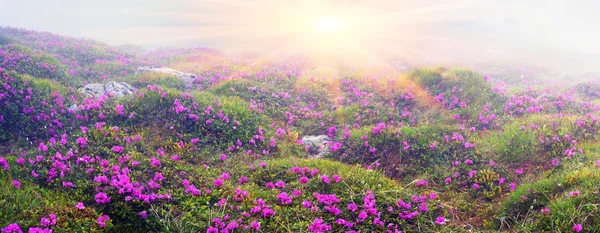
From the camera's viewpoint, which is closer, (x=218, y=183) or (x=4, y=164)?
(x=4, y=164)

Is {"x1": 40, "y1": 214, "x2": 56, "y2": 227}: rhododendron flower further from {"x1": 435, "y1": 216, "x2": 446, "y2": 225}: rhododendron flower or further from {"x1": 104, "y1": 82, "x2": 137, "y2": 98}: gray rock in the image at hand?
{"x1": 104, "y1": 82, "x2": 137, "y2": 98}: gray rock

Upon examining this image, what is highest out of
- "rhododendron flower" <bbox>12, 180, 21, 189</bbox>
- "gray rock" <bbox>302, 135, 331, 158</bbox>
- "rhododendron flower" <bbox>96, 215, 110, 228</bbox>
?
"rhododendron flower" <bbox>12, 180, 21, 189</bbox>

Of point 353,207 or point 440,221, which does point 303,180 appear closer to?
point 353,207

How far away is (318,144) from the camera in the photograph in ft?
32.4

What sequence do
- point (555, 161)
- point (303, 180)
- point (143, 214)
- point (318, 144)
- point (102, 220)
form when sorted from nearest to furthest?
point (102, 220), point (143, 214), point (303, 180), point (555, 161), point (318, 144)

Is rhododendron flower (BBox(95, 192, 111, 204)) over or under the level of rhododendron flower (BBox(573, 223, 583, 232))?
over

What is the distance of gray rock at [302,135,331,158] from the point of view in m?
9.28

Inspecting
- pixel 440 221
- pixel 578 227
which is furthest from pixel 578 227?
pixel 440 221

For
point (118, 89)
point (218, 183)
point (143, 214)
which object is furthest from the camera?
point (118, 89)

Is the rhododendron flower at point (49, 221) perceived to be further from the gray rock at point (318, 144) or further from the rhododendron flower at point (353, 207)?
the gray rock at point (318, 144)

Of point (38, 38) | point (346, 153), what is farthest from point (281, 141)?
point (38, 38)

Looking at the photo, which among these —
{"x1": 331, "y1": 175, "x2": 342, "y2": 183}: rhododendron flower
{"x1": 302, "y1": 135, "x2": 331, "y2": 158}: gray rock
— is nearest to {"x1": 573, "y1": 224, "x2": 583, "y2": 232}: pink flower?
{"x1": 331, "y1": 175, "x2": 342, "y2": 183}: rhododendron flower

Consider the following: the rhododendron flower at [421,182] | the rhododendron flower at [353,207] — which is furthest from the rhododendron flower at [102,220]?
the rhododendron flower at [421,182]

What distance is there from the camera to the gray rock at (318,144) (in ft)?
30.4
